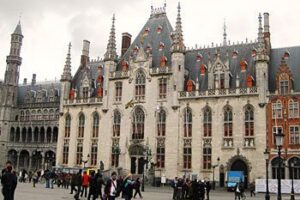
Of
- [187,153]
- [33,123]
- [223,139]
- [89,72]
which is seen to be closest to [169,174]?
[187,153]

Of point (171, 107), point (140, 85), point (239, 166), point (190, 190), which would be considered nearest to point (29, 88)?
point (140, 85)

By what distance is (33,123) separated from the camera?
263 ft

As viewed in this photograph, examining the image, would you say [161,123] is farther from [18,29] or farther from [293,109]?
[18,29]

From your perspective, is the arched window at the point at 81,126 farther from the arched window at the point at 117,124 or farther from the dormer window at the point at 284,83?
the dormer window at the point at 284,83

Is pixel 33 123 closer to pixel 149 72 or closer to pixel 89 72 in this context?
pixel 89 72

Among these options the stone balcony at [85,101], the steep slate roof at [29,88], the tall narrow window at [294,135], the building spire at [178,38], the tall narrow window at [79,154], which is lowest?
the tall narrow window at [79,154]

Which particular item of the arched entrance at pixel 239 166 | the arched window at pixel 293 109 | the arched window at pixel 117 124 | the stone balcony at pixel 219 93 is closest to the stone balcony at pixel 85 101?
the arched window at pixel 117 124

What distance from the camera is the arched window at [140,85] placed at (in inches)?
2376

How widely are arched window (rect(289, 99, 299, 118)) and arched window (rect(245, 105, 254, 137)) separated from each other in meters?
4.77

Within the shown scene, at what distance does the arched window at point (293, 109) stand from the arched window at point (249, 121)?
477 cm

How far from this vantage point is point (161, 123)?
190 feet

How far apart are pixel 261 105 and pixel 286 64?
665 cm

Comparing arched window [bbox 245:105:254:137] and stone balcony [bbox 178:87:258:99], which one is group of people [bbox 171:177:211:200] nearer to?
arched window [bbox 245:105:254:137]

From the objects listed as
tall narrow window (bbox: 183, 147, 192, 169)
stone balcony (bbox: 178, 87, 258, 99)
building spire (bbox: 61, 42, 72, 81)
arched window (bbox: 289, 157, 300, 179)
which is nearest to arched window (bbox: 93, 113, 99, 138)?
building spire (bbox: 61, 42, 72, 81)
